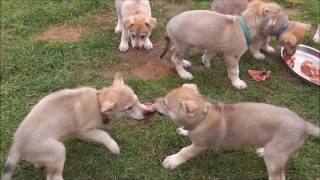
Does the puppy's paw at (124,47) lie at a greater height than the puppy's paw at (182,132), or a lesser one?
greater

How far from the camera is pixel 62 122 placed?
17.8 feet

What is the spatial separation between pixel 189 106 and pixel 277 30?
2.78 meters

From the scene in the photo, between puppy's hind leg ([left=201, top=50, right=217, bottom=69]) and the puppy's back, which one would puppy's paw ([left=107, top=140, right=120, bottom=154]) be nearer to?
the puppy's back

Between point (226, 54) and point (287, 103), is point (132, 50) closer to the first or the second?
point (226, 54)

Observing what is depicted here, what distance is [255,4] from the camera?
717cm

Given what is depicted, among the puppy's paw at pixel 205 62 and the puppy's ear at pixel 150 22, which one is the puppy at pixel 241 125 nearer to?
the puppy's paw at pixel 205 62

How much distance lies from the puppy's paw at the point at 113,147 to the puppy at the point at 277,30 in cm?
279

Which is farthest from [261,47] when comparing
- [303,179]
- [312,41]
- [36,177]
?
[36,177]

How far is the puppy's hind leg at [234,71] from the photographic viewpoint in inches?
281

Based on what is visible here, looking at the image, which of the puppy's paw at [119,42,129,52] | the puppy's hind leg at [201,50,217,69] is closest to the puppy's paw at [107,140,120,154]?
the puppy's hind leg at [201,50,217,69]

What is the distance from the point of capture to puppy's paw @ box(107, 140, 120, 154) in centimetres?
591

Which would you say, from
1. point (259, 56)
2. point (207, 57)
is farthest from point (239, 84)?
point (259, 56)

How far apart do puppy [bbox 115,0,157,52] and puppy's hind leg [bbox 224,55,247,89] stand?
1377 mm

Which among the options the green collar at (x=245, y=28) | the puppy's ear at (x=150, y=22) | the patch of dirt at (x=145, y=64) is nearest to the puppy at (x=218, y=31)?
the green collar at (x=245, y=28)
